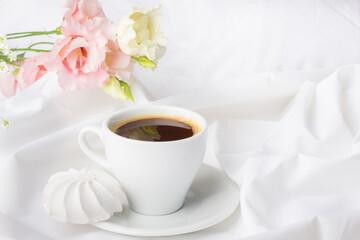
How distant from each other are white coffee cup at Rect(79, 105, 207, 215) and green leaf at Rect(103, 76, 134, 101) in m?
0.04

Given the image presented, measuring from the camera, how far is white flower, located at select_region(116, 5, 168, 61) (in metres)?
0.94

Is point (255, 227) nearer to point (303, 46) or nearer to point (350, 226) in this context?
point (350, 226)

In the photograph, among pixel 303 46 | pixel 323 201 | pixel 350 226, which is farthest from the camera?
pixel 303 46

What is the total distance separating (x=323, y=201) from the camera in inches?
37.0

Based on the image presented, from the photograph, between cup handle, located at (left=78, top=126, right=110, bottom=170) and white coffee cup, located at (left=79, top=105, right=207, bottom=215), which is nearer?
white coffee cup, located at (left=79, top=105, right=207, bottom=215)

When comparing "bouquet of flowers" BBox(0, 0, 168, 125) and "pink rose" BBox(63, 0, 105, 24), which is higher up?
"pink rose" BBox(63, 0, 105, 24)

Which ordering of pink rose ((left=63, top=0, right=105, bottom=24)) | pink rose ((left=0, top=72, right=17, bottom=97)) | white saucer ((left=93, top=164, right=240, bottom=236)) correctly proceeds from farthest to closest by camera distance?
pink rose ((left=0, top=72, right=17, bottom=97))
pink rose ((left=63, top=0, right=105, bottom=24))
white saucer ((left=93, top=164, right=240, bottom=236))

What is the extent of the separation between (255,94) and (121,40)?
46 centimetres

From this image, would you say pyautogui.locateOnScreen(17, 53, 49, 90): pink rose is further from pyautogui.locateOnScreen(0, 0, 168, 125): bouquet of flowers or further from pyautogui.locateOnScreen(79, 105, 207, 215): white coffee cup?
pyautogui.locateOnScreen(79, 105, 207, 215): white coffee cup

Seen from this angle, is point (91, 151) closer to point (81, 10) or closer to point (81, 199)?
point (81, 199)

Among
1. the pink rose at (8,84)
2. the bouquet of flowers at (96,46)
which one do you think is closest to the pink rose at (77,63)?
the bouquet of flowers at (96,46)

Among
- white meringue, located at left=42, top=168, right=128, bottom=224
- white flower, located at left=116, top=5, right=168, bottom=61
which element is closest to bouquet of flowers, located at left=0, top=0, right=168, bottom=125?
white flower, located at left=116, top=5, right=168, bottom=61

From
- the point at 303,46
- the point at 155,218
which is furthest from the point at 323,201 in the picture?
the point at 303,46

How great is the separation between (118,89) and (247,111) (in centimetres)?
43
